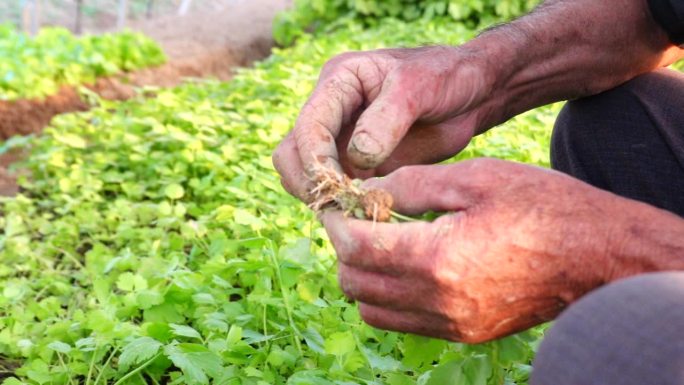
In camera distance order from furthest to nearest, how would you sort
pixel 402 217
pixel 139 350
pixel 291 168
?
pixel 139 350 < pixel 291 168 < pixel 402 217

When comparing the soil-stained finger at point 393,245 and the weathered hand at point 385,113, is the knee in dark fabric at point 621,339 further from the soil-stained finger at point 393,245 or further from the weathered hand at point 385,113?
the weathered hand at point 385,113

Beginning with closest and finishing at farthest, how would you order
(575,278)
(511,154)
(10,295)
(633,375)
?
(633,375) → (575,278) → (10,295) → (511,154)

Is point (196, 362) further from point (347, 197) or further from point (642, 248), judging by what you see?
point (642, 248)

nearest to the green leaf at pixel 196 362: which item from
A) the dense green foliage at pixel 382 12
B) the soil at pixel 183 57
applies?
the soil at pixel 183 57

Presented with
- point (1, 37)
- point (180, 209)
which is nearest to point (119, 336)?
point (180, 209)

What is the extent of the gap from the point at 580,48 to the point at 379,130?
0.68 metres

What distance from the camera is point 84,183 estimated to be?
11.2 feet

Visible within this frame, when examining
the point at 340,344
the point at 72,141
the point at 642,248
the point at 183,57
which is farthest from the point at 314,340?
the point at 183,57

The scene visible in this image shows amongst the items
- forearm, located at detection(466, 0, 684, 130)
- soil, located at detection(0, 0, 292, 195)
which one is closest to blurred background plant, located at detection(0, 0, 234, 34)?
soil, located at detection(0, 0, 292, 195)

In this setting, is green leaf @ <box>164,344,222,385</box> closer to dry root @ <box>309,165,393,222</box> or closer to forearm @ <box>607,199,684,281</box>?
dry root @ <box>309,165,393,222</box>

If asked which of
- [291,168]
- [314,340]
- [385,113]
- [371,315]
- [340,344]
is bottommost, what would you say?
[314,340]

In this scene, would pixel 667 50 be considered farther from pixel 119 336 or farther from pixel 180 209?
pixel 180 209

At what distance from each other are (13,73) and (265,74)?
4.65ft

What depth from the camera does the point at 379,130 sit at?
148 cm
